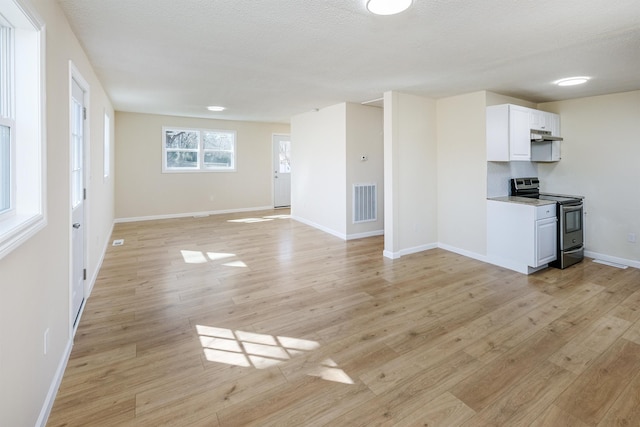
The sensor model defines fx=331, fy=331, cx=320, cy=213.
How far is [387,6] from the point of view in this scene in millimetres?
2074

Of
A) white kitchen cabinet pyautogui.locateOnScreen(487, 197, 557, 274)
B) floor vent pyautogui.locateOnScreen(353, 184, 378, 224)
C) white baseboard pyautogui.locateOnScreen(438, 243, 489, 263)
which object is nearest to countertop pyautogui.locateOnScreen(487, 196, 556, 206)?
white kitchen cabinet pyautogui.locateOnScreen(487, 197, 557, 274)

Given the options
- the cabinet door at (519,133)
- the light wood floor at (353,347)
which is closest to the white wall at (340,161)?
the light wood floor at (353,347)

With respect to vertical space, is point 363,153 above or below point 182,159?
below

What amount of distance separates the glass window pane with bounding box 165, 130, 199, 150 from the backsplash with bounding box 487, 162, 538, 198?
633 centimetres

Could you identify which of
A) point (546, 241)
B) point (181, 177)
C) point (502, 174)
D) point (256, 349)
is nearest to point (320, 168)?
point (502, 174)

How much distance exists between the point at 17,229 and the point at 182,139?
6854 mm

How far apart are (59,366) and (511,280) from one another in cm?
417

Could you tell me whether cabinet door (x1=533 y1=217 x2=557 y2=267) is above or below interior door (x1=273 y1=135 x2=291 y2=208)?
below

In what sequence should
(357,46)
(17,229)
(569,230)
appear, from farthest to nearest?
1. (569,230)
2. (357,46)
3. (17,229)

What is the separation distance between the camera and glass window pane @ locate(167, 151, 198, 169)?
7586 millimetres

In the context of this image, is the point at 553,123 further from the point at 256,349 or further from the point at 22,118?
the point at 22,118

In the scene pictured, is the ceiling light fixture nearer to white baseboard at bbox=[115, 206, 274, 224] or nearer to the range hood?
the range hood

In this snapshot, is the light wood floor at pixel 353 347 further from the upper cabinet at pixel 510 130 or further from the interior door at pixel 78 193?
the upper cabinet at pixel 510 130

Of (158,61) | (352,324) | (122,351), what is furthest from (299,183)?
(122,351)
